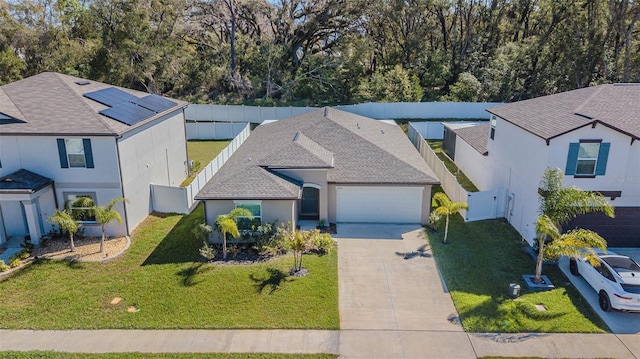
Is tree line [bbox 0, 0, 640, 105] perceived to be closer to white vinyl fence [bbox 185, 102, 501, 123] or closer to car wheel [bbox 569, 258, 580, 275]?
white vinyl fence [bbox 185, 102, 501, 123]

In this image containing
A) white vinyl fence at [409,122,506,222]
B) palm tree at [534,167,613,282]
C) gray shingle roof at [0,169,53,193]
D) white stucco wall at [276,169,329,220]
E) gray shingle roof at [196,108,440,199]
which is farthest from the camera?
white vinyl fence at [409,122,506,222]

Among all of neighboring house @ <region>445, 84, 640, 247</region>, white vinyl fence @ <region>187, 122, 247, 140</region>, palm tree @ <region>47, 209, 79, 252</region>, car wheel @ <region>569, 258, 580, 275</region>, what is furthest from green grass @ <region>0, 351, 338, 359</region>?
white vinyl fence @ <region>187, 122, 247, 140</region>

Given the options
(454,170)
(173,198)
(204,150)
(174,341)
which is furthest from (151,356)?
(204,150)

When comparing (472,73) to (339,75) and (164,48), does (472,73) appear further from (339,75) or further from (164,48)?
(164,48)

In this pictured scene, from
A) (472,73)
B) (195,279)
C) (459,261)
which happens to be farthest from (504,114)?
(472,73)

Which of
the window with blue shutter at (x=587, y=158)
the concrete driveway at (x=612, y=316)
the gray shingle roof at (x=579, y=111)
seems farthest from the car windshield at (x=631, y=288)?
the gray shingle roof at (x=579, y=111)

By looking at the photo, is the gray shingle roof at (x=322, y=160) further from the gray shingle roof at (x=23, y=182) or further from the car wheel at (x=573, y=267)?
the gray shingle roof at (x=23, y=182)
